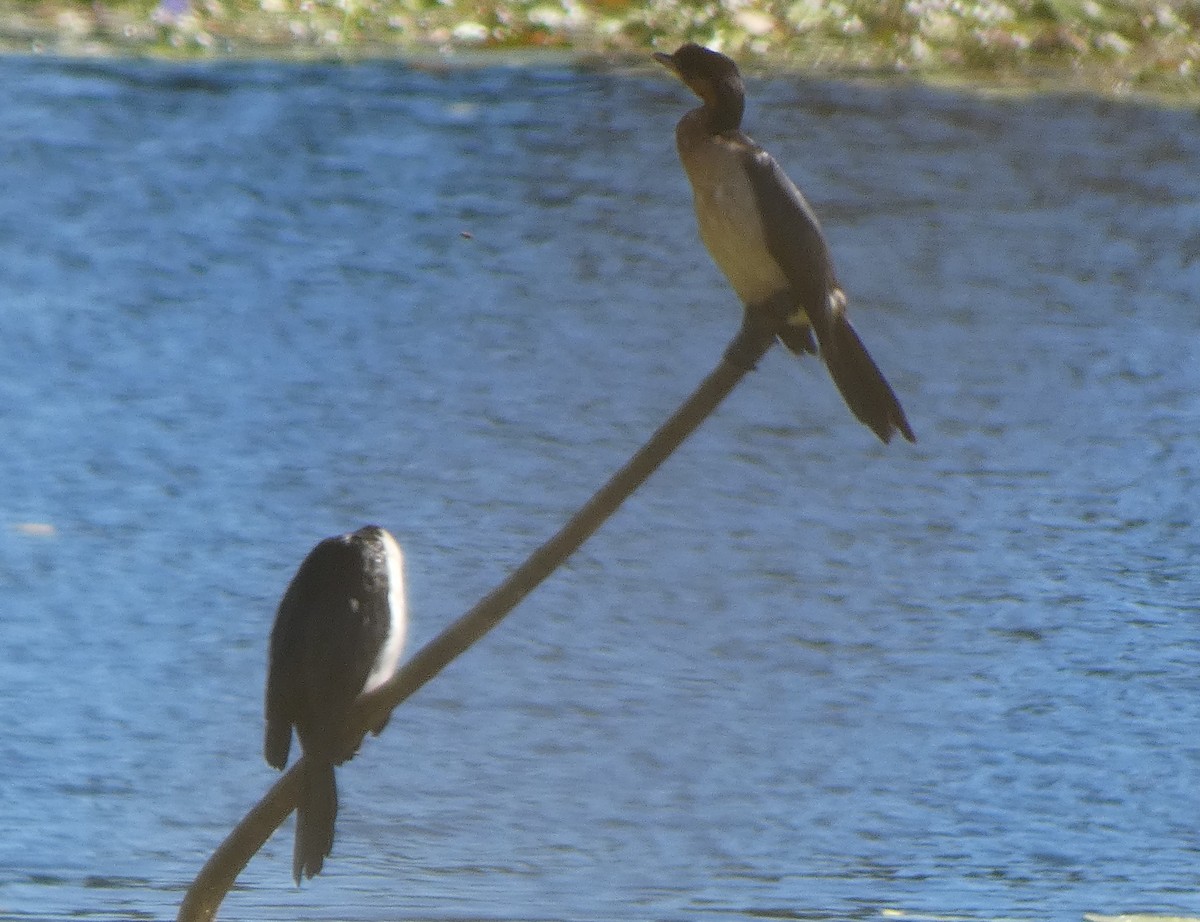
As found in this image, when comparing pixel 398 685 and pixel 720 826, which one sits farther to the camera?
pixel 720 826

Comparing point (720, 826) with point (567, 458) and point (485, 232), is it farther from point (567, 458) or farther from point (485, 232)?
point (485, 232)

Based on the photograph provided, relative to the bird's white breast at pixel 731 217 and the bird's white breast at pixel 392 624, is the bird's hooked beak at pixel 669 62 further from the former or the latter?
the bird's white breast at pixel 392 624

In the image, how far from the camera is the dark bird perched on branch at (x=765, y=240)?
1.51 m

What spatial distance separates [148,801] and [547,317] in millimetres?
1501

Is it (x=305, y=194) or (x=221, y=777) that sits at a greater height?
(x=305, y=194)

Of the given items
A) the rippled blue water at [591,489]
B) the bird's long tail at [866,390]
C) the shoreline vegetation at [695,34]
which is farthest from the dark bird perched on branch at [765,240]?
the shoreline vegetation at [695,34]

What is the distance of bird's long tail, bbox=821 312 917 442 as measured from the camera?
1500mm

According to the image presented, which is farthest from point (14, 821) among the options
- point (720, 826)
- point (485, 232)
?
point (485, 232)

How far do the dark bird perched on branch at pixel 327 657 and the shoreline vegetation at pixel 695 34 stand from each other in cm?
297

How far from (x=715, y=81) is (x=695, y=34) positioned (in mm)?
3286

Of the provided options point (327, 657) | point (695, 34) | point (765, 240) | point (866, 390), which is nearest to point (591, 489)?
point (327, 657)

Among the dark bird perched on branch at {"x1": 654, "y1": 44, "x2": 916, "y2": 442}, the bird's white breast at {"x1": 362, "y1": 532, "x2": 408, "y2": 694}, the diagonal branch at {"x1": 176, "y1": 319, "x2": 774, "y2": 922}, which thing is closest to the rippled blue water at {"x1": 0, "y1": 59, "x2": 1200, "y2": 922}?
the bird's white breast at {"x1": 362, "y1": 532, "x2": 408, "y2": 694}

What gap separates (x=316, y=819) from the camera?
1686 mm

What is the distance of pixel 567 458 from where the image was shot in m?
3.40
